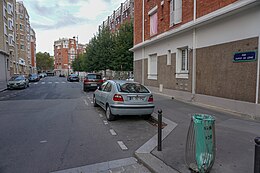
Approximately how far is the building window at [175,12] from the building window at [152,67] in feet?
12.2

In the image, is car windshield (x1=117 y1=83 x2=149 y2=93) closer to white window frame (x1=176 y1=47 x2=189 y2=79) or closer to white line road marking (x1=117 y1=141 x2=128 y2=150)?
white line road marking (x1=117 y1=141 x2=128 y2=150)

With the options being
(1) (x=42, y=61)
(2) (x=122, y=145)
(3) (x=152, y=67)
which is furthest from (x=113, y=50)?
(1) (x=42, y=61)

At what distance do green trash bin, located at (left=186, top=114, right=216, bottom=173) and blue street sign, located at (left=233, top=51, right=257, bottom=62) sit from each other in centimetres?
539

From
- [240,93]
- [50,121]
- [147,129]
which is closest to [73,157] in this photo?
[147,129]

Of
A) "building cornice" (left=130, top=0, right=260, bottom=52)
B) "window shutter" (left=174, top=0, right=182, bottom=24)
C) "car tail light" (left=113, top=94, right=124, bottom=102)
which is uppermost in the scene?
"window shutter" (left=174, top=0, right=182, bottom=24)

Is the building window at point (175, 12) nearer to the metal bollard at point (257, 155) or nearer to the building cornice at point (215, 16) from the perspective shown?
the building cornice at point (215, 16)

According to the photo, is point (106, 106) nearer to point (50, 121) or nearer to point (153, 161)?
point (50, 121)

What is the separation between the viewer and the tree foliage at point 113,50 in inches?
960

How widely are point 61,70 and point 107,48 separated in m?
97.3

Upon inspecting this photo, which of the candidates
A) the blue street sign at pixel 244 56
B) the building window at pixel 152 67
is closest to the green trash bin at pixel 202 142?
the blue street sign at pixel 244 56

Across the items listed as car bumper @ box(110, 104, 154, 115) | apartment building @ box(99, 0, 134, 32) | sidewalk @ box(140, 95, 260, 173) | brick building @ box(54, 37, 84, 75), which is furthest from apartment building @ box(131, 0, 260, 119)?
brick building @ box(54, 37, 84, 75)

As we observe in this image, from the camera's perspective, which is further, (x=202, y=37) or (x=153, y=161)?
(x=202, y=37)

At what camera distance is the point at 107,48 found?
29.5 meters

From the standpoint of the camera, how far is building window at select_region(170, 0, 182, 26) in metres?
13.1
